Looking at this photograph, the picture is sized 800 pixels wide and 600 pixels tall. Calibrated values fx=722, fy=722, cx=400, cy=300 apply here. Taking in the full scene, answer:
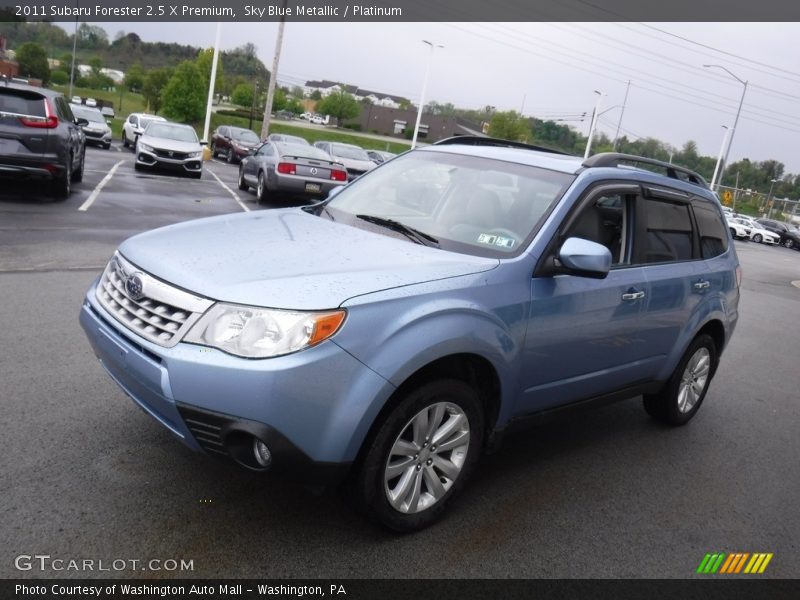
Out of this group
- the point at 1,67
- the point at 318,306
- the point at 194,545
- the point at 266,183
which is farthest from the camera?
the point at 1,67

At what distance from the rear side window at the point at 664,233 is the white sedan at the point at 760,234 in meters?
49.2

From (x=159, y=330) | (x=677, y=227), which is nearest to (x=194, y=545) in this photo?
(x=159, y=330)

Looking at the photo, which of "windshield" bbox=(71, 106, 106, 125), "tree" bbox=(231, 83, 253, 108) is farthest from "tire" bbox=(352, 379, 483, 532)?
"tree" bbox=(231, 83, 253, 108)

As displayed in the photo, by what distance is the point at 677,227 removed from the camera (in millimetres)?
4945

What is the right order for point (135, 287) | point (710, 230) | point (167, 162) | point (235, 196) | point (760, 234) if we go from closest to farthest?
point (135, 287)
point (710, 230)
point (235, 196)
point (167, 162)
point (760, 234)

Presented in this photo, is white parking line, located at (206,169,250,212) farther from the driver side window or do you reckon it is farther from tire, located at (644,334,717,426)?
the driver side window

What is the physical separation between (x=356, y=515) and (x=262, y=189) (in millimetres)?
→ 14043

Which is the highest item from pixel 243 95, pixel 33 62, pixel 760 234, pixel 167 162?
pixel 243 95

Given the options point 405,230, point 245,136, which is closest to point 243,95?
point 245,136

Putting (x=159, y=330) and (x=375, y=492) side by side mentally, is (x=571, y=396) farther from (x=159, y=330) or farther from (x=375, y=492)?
(x=159, y=330)

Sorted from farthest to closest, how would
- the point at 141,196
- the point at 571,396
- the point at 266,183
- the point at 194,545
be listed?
the point at 266,183 → the point at 141,196 → the point at 571,396 → the point at 194,545

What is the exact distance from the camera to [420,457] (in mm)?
3293

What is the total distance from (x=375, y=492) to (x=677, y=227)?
3.03 meters

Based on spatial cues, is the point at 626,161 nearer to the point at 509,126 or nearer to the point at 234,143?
the point at 234,143
